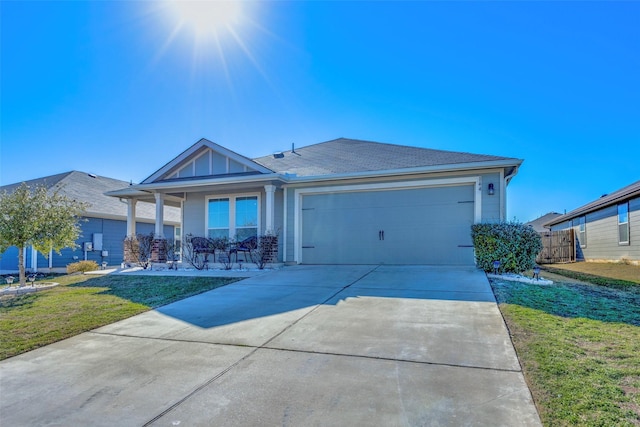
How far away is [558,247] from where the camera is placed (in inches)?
731

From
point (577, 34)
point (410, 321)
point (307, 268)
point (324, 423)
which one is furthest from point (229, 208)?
point (577, 34)

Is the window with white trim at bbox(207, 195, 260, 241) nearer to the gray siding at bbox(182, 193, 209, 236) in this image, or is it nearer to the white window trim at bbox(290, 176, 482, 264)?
the gray siding at bbox(182, 193, 209, 236)

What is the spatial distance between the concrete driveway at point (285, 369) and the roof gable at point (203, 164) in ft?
20.9

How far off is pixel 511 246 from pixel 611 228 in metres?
9.93

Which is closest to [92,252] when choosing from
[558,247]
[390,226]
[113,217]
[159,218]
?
[113,217]

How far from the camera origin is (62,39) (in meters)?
9.45

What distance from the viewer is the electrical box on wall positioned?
50.3ft

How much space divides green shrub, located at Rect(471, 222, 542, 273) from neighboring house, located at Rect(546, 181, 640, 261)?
284 inches

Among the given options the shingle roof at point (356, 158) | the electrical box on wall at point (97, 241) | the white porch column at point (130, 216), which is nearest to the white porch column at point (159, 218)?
the white porch column at point (130, 216)

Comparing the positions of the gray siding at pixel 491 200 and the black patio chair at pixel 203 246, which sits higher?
the gray siding at pixel 491 200

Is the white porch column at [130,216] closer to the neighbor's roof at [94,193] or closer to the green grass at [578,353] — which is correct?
the neighbor's roof at [94,193]

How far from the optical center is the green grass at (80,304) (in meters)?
4.71

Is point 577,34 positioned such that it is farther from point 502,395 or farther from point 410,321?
point 502,395

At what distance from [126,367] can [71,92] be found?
10949 mm
